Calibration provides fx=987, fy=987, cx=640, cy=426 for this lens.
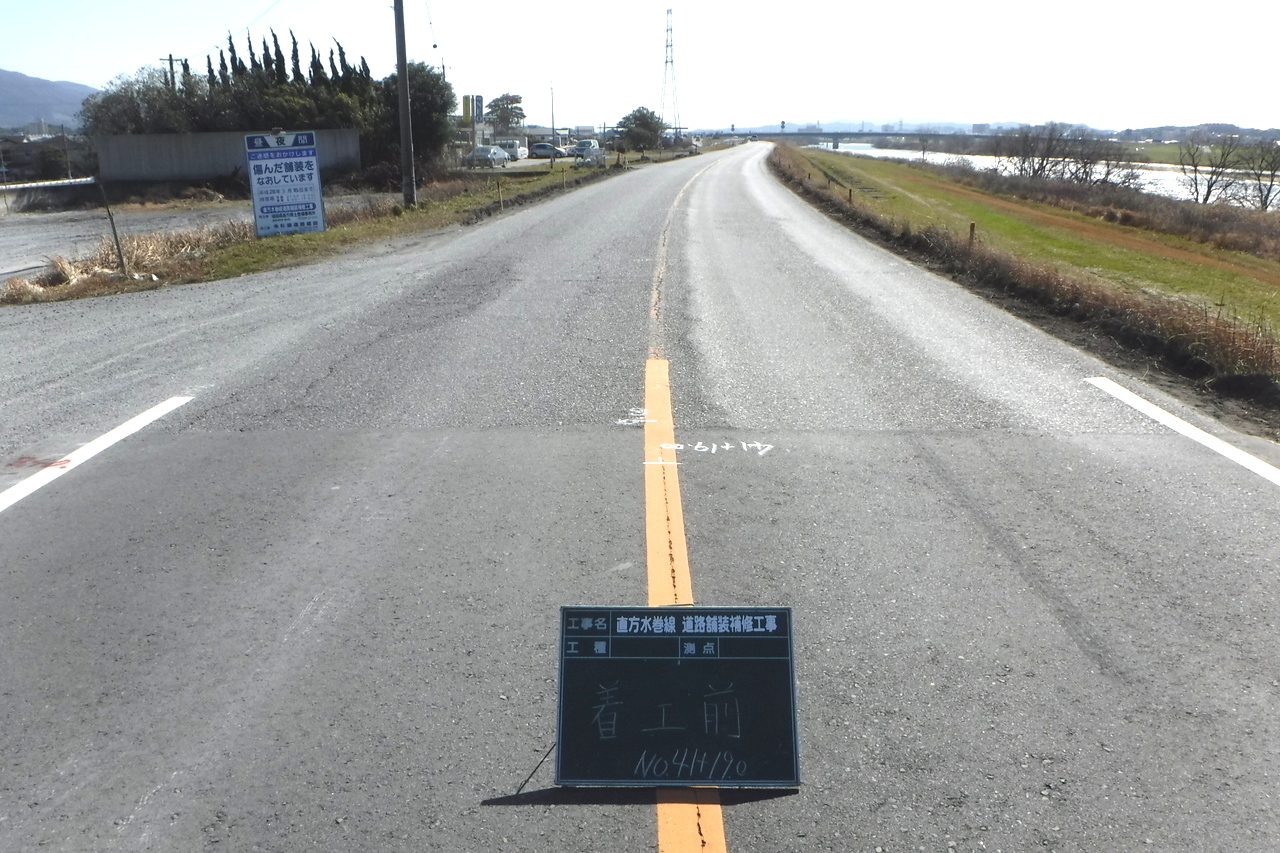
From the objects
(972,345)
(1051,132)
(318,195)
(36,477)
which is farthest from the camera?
(1051,132)

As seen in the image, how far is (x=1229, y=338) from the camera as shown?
8930 mm

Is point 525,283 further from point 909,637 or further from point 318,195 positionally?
point 909,637

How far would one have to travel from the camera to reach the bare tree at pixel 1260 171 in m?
55.2

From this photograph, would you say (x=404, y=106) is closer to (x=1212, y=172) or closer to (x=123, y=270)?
(x=123, y=270)

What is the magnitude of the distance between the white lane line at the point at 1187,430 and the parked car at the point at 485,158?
2025 inches

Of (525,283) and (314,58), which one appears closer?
(525,283)

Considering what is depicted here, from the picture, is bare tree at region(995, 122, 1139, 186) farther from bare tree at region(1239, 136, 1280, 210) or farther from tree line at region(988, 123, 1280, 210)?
bare tree at region(1239, 136, 1280, 210)

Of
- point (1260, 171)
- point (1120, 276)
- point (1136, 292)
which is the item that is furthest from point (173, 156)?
point (1260, 171)

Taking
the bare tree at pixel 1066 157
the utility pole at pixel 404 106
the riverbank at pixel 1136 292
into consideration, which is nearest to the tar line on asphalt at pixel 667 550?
the riverbank at pixel 1136 292

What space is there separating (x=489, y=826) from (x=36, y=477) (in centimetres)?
467

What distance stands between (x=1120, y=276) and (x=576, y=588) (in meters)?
15.9

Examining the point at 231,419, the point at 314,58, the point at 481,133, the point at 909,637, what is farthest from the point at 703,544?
the point at 481,133

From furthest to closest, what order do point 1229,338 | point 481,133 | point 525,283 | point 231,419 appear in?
point 481,133 < point 525,283 < point 1229,338 < point 231,419

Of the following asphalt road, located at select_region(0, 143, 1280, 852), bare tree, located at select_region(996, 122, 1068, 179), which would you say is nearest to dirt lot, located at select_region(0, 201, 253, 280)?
asphalt road, located at select_region(0, 143, 1280, 852)
